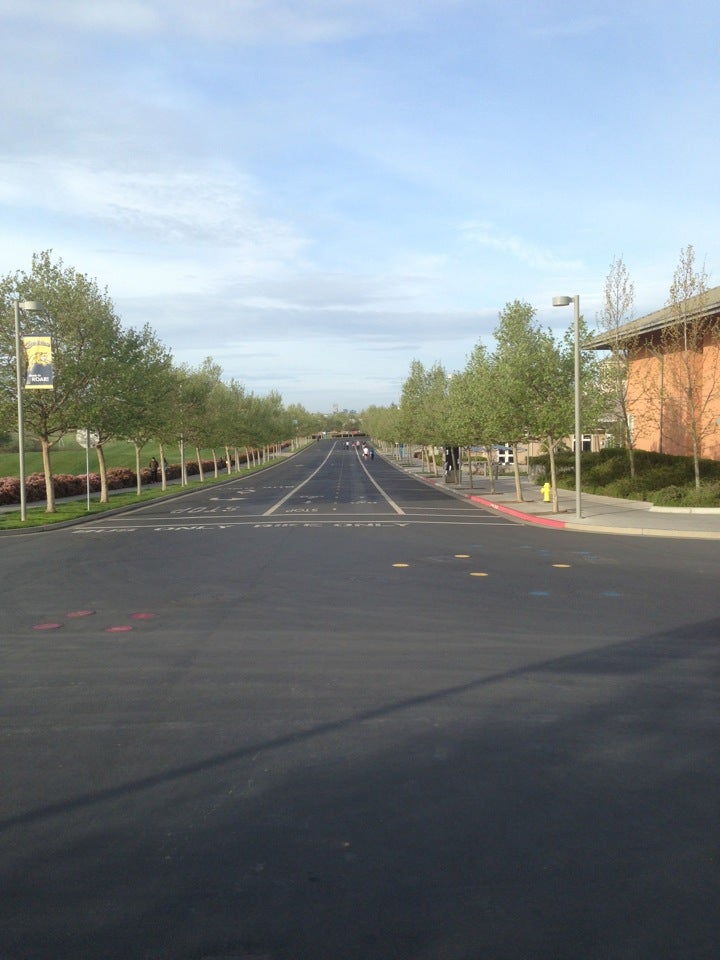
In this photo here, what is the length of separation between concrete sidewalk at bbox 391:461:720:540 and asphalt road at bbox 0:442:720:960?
8645 mm

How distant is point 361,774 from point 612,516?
20366 millimetres

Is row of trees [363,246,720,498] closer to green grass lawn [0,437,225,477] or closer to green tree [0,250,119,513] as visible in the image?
green tree [0,250,119,513]

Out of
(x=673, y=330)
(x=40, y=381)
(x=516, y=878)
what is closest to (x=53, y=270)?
(x=40, y=381)

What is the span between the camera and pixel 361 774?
564cm

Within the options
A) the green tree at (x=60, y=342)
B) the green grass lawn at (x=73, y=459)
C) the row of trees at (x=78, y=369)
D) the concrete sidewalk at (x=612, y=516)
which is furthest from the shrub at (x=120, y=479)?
the concrete sidewalk at (x=612, y=516)

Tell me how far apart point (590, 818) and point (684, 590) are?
332 inches

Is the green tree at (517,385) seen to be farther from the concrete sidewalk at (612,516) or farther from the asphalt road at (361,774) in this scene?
the asphalt road at (361,774)

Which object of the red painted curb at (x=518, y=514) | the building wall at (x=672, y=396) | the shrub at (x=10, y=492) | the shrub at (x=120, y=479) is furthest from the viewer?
the shrub at (x=120, y=479)

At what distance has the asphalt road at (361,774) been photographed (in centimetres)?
392

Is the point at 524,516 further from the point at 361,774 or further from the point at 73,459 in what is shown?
the point at 73,459

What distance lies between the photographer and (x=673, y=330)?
3005cm

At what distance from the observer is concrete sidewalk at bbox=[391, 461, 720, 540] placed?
68.9 ft

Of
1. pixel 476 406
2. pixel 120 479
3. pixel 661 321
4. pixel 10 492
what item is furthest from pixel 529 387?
pixel 120 479

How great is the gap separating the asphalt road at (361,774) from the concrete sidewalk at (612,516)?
8.65 meters
